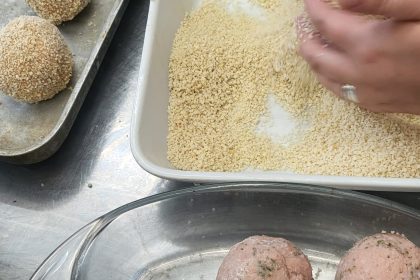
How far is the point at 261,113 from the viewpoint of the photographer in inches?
39.4

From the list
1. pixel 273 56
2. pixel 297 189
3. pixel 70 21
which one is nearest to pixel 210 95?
pixel 273 56

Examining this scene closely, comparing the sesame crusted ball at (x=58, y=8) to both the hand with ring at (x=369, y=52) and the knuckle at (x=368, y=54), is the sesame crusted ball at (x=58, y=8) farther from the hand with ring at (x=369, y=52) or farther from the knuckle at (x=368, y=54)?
the knuckle at (x=368, y=54)

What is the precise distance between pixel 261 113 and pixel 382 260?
33cm

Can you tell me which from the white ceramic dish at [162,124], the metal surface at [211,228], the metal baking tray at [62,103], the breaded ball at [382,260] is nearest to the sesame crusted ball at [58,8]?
the metal baking tray at [62,103]

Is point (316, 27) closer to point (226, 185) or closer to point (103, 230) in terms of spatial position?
point (226, 185)

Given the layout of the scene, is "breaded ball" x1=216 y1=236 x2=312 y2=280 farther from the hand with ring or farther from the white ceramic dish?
the hand with ring

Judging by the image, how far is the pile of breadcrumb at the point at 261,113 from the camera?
3.06 feet

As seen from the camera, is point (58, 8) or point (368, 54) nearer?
point (368, 54)

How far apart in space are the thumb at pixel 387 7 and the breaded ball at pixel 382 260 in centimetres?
28

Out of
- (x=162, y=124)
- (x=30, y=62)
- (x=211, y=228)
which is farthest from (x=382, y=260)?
(x=30, y=62)

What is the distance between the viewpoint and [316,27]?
0.89 m

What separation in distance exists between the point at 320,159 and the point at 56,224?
442 millimetres

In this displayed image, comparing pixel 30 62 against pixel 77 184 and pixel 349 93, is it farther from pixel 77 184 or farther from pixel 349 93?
pixel 349 93

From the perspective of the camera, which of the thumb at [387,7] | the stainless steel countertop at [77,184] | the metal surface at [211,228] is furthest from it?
the stainless steel countertop at [77,184]
